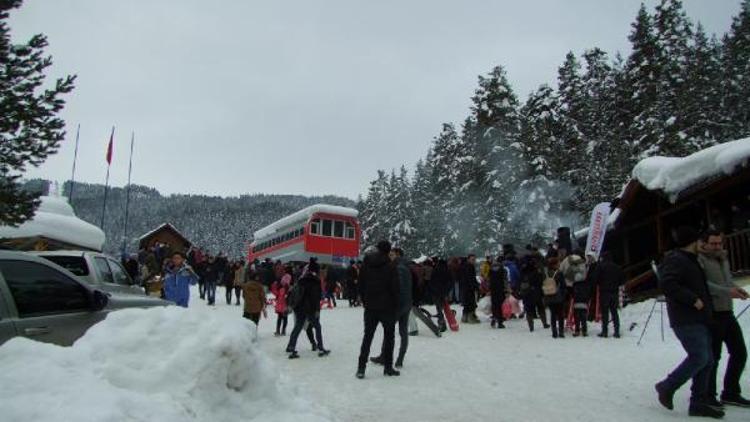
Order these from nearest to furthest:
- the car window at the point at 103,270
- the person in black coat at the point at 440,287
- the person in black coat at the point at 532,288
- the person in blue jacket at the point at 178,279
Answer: the car window at the point at 103,270, the person in blue jacket at the point at 178,279, the person in black coat at the point at 532,288, the person in black coat at the point at 440,287

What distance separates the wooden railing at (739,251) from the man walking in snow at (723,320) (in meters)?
8.76

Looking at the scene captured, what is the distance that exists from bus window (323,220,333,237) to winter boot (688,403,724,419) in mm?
26558

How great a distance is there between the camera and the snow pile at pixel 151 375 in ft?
11.0

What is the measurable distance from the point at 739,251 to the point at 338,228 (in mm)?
21531

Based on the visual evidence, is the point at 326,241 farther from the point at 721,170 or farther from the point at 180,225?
the point at 180,225

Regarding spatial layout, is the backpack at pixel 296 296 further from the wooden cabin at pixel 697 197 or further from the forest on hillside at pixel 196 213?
the forest on hillside at pixel 196 213

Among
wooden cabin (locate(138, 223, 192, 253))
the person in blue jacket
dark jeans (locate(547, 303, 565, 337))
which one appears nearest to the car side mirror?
the person in blue jacket

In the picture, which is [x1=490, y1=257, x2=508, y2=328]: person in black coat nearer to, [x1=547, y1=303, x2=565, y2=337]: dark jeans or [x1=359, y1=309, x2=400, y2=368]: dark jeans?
[x1=547, y1=303, x2=565, y2=337]: dark jeans

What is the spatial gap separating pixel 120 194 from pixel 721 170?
152 meters

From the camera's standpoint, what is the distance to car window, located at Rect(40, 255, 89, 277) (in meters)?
8.70

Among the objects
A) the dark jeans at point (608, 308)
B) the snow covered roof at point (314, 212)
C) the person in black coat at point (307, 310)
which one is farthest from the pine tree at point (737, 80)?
the person in black coat at point (307, 310)

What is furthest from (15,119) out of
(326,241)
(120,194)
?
(120,194)

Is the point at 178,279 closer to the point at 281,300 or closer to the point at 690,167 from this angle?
the point at 281,300

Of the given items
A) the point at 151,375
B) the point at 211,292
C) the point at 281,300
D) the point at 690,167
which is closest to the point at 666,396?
the point at 151,375
